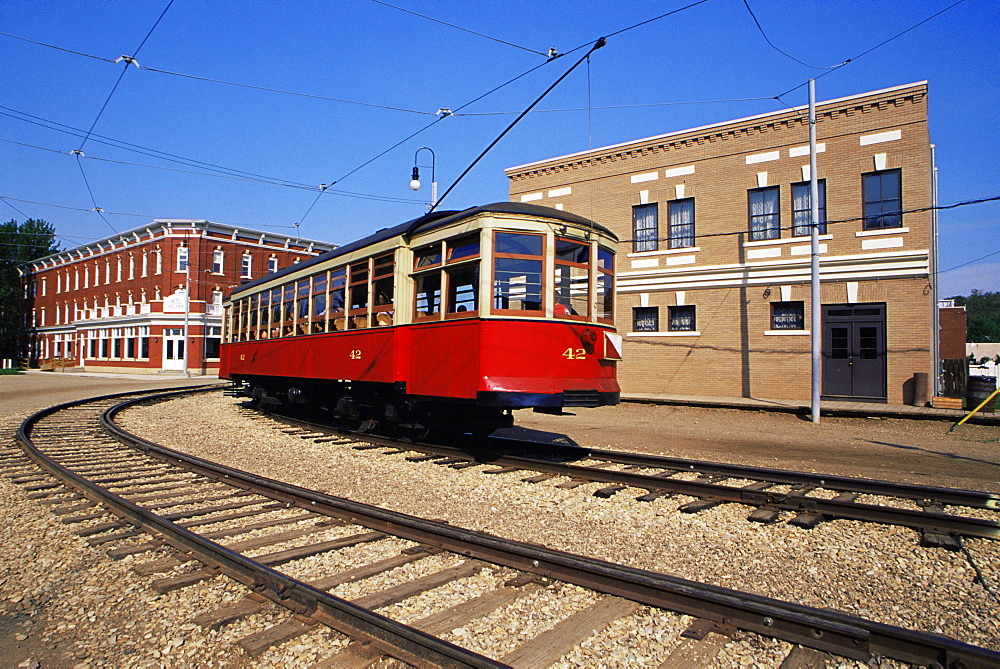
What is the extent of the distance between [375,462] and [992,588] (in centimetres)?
675

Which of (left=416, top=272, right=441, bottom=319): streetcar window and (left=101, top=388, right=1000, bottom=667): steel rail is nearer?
(left=101, top=388, right=1000, bottom=667): steel rail

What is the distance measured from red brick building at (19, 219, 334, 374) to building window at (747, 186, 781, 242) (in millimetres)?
34599

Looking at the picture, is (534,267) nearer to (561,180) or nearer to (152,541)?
(152,541)

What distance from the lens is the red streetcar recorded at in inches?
307

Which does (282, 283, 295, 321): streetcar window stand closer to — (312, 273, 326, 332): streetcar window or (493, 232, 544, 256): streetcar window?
(312, 273, 326, 332): streetcar window

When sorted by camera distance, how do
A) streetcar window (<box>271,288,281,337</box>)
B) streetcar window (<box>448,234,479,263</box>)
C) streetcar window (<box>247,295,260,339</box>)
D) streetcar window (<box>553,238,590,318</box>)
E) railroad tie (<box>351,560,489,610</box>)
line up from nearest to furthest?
railroad tie (<box>351,560,489,610</box>)
streetcar window (<box>448,234,479,263</box>)
streetcar window (<box>553,238,590,318</box>)
streetcar window (<box>271,288,281,337</box>)
streetcar window (<box>247,295,260,339</box>)

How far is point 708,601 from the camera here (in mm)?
3529

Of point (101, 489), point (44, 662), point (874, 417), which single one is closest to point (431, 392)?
point (101, 489)

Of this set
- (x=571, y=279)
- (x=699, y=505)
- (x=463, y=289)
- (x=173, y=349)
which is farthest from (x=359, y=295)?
(x=173, y=349)

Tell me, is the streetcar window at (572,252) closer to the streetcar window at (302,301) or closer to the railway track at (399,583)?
the railway track at (399,583)

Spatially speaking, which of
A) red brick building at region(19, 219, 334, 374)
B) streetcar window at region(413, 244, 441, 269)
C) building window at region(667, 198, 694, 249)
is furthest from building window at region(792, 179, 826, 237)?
red brick building at region(19, 219, 334, 374)

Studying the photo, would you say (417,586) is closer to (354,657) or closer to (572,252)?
(354,657)

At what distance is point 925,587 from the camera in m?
4.16

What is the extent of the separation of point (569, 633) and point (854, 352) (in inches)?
629
